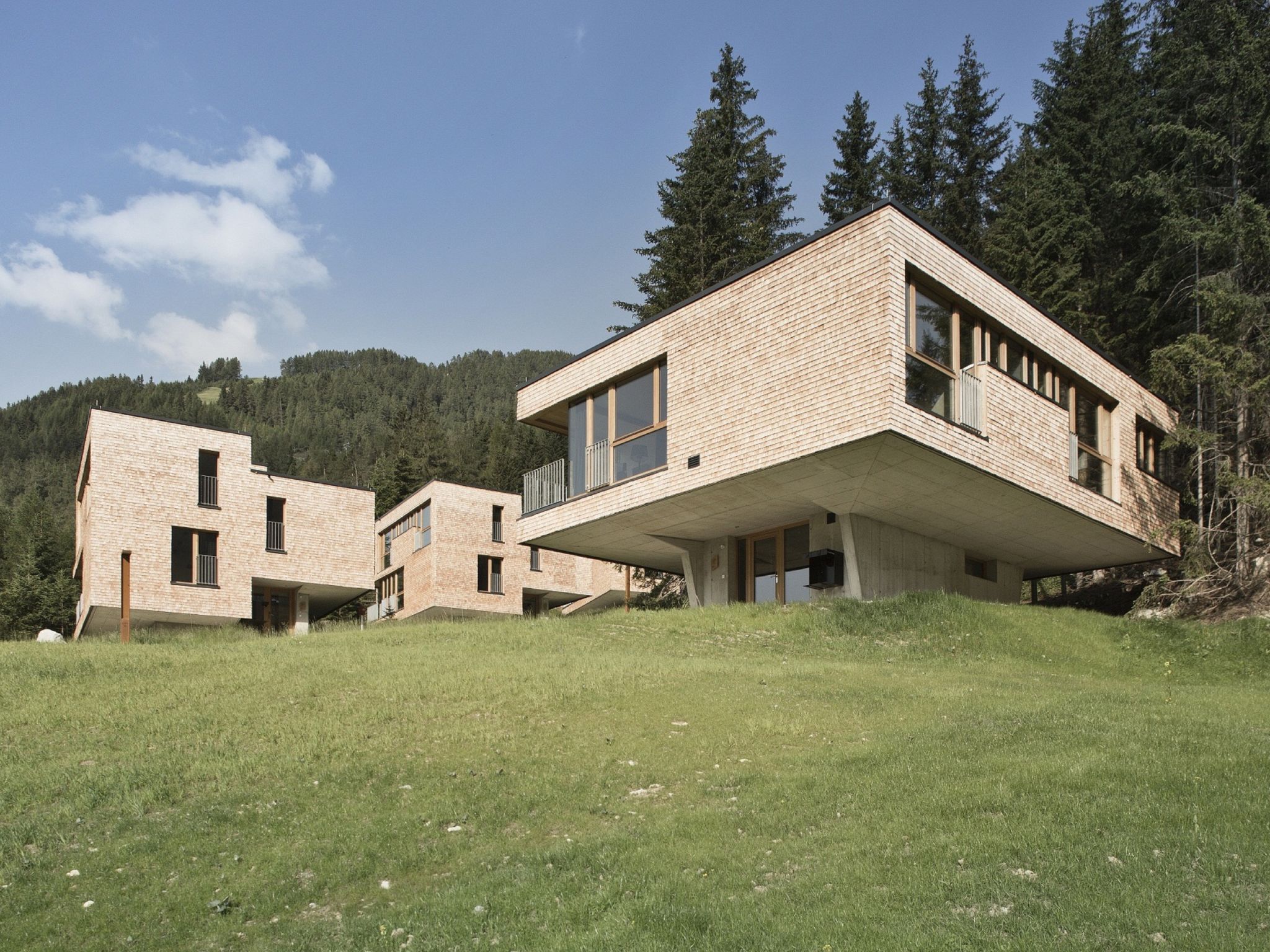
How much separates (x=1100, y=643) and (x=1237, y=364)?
25.0ft

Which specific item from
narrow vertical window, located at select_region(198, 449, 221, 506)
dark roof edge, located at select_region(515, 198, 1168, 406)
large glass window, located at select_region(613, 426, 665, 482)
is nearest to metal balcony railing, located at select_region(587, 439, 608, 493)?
large glass window, located at select_region(613, 426, 665, 482)

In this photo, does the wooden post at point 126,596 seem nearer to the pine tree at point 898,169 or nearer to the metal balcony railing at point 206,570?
the metal balcony railing at point 206,570

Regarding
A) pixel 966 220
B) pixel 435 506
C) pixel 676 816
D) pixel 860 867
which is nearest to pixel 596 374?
pixel 676 816

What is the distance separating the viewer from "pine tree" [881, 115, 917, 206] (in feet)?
134

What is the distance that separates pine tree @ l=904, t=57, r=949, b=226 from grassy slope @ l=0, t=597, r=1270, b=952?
31568 mm

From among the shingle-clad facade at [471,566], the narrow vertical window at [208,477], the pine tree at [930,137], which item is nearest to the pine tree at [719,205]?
the pine tree at [930,137]

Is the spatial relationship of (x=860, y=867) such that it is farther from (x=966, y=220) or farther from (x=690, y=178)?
(x=966, y=220)

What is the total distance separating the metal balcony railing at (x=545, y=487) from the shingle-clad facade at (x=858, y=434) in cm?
10

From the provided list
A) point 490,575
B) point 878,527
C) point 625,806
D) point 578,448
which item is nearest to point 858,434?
point 878,527

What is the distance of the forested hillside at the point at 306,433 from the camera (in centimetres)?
6194

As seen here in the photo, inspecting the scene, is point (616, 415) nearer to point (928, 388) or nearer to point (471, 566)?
point (928, 388)

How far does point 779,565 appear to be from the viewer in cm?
2305

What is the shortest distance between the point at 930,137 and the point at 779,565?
27.3 m

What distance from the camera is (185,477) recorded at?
3359 centimetres
